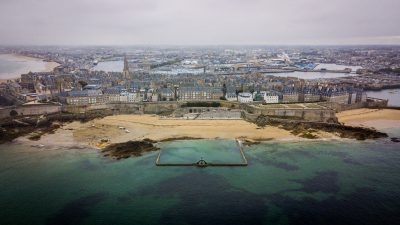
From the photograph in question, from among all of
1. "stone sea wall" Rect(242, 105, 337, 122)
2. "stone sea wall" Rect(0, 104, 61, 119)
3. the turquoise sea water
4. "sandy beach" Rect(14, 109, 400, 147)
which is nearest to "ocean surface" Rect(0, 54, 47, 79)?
"stone sea wall" Rect(0, 104, 61, 119)

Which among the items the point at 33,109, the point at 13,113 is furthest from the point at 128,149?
the point at 13,113

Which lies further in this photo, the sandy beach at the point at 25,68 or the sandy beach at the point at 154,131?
the sandy beach at the point at 25,68

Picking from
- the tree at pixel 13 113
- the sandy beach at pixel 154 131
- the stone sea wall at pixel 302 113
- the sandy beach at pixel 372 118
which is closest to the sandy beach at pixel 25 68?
the tree at pixel 13 113

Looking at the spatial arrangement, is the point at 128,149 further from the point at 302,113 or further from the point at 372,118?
the point at 372,118

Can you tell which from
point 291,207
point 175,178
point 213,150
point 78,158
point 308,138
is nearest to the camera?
point 291,207

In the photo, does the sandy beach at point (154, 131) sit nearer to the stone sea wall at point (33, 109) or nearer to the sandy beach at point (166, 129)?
the sandy beach at point (166, 129)

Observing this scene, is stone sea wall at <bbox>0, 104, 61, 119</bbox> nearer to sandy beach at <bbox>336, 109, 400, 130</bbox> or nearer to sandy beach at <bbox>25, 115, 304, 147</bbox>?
sandy beach at <bbox>25, 115, 304, 147</bbox>

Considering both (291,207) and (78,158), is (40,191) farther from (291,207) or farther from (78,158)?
(291,207)

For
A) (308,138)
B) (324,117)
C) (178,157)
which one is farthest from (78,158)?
(324,117)
